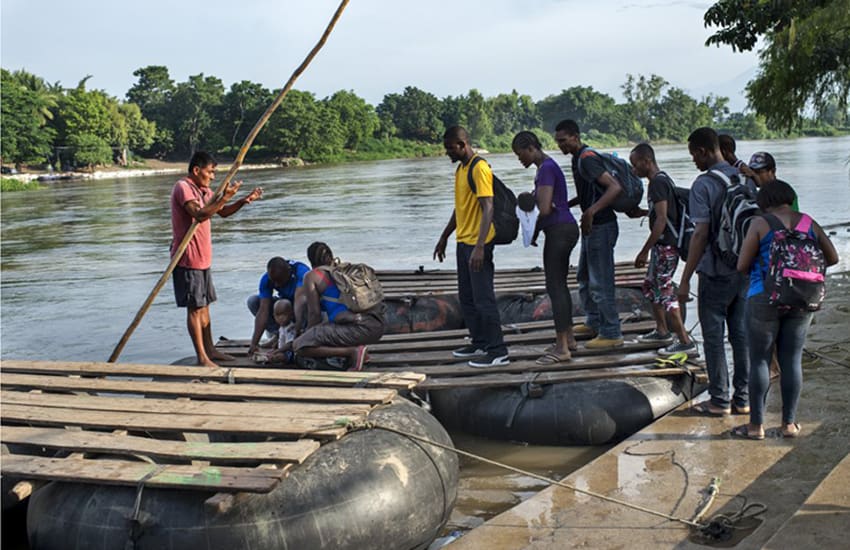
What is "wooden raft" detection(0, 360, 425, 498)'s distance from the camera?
452 centimetres

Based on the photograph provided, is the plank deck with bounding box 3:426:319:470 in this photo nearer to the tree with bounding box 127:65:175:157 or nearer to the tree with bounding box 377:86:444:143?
the tree with bounding box 127:65:175:157

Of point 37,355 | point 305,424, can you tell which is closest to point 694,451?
point 305,424

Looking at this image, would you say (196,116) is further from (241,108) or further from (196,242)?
(196,242)

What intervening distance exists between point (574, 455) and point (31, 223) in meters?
29.4

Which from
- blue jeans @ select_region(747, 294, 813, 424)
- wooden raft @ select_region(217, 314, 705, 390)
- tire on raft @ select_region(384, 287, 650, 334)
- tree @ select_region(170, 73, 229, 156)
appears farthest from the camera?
tree @ select_region(170, 73, 229, 156)

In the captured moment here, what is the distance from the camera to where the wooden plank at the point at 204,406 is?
16.8ft

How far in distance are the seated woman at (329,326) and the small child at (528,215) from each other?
1.45 metres

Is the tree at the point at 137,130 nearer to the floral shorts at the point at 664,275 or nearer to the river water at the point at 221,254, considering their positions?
the river water at the point at 221,254

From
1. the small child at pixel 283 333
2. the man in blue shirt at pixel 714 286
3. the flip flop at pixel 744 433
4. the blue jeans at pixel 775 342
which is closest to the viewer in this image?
the blue jeans at pixel 775 342

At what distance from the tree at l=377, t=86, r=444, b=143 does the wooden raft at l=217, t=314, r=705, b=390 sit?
10569 cm

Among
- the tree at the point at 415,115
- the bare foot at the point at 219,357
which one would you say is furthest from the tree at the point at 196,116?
the bare foot at the point at 219,357

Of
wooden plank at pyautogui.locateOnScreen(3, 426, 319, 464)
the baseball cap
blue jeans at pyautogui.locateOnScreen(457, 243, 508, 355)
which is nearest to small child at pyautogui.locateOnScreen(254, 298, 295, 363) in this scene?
blue jeans at pyautogui.locateOnScreen(457, 243, 508, 355)

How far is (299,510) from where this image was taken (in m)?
4.38

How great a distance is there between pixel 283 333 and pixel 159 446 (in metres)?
2.71
